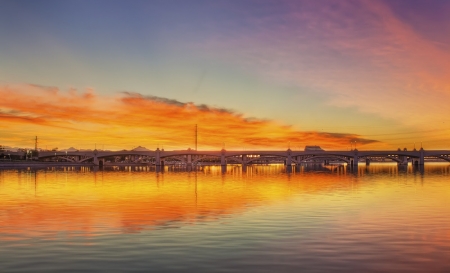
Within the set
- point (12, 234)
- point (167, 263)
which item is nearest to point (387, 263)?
point (167, 263)

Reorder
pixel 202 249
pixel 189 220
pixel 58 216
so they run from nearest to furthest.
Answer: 1. pixel 202 249
2. pixel 189 220
3. pixel 58 216

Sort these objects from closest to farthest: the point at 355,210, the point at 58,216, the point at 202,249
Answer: the point at 202,249, the point at 58,216, the point at 355,210

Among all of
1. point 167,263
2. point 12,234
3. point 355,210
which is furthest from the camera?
point 355,210

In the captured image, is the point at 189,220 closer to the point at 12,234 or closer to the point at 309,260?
the point at 12,234

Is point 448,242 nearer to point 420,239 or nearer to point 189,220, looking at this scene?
point 420,239

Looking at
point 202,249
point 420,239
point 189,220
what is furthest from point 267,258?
point 189,220

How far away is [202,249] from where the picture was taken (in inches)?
956

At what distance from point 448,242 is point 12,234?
82.2 ft

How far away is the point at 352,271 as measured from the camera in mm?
19688

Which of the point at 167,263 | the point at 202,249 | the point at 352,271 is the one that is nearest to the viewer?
the point at 352,271

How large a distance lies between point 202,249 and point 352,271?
7777 millimetres

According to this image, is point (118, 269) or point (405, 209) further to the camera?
point (405, 209)

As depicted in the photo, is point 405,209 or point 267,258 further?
point 405,209

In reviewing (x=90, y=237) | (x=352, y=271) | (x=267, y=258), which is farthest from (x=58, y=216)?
Result: (x=352, y=271)
